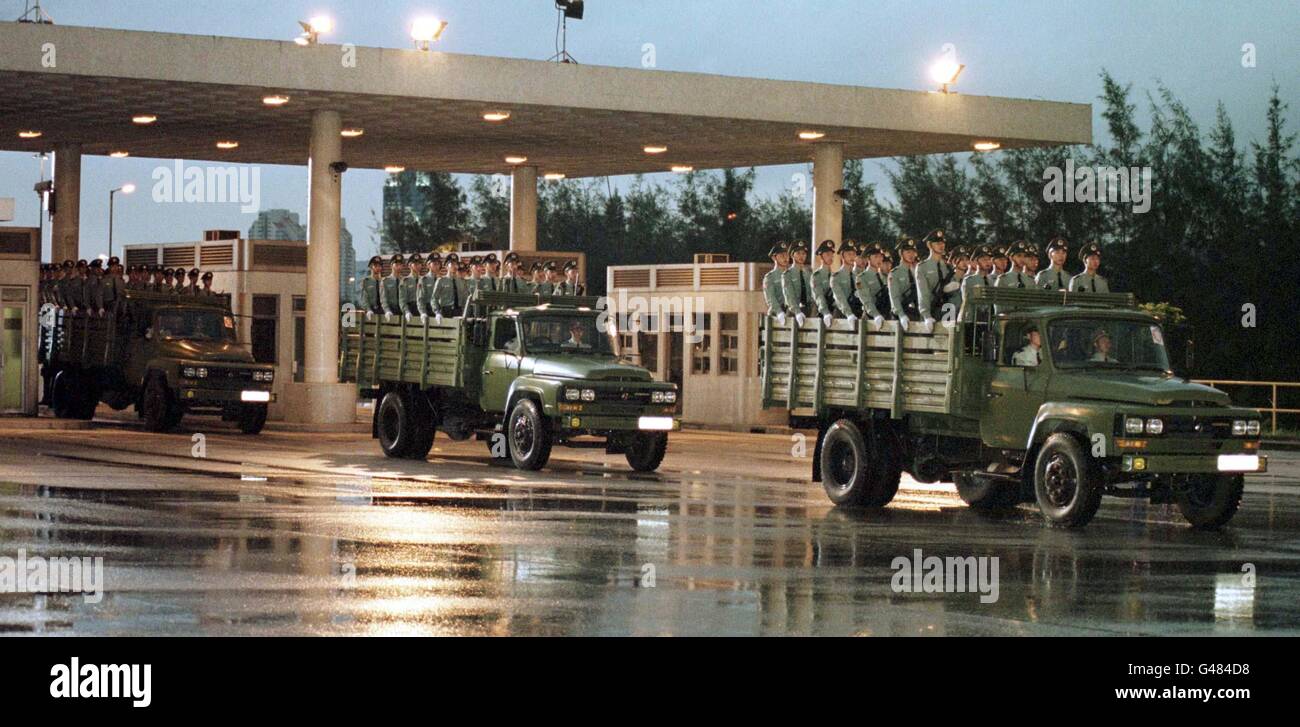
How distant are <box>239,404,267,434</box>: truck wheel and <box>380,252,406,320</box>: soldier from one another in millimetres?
5667

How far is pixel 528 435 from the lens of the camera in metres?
24.3

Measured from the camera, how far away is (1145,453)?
17047mm

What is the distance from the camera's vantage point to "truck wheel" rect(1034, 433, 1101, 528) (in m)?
17.3

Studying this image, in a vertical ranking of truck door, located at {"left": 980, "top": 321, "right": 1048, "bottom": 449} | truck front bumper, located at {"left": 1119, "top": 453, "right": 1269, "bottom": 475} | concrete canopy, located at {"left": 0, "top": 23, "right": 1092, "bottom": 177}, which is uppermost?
concrete canopy, located at {"left": 0, "top": 23, "right": 1092, "bottom": 177}

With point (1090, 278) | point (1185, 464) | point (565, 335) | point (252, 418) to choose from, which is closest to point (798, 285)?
point (1090, 278)

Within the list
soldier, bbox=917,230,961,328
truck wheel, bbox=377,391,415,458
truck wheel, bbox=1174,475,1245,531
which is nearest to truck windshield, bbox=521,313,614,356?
truck wheel, bbox=377,391,415,458

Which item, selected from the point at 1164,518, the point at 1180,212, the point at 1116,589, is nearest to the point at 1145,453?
the point at 1164,518

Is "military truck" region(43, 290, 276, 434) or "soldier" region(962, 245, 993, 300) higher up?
"soldier" region(962, 245, 993, 300)

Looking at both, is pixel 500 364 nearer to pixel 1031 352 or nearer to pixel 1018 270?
pixel 1018 270

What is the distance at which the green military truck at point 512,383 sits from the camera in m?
24.0

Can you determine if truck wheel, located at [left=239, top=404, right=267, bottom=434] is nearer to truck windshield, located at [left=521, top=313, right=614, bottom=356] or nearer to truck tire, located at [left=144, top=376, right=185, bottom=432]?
truck tire, located at [left=144, top=376, right=185, bottom=432]

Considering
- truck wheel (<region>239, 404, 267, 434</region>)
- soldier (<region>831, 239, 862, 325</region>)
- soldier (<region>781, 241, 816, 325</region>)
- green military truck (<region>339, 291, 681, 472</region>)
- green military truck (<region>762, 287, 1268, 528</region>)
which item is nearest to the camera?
green military truck (<region>762, 287, 1268, 528</region>)

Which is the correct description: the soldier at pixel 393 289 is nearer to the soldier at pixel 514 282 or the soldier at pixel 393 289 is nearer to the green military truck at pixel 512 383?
the green military truck at pixel 512 383
